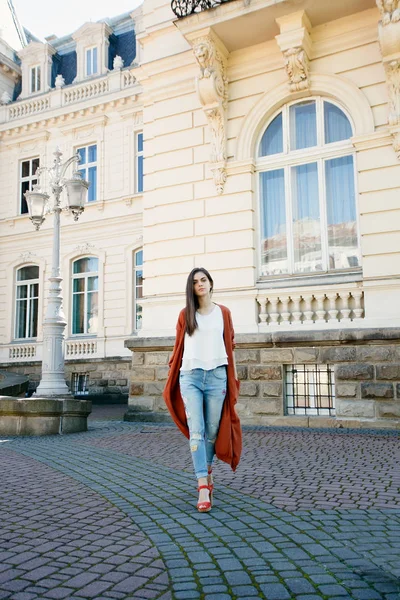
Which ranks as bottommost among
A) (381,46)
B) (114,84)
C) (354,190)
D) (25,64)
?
(354,190)

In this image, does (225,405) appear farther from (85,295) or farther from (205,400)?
(85,295)

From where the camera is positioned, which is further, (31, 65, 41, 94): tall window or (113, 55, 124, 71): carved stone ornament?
(31, 65, 41, 94): tall window

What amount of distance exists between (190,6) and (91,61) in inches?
513

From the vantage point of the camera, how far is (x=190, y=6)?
10.9 metres

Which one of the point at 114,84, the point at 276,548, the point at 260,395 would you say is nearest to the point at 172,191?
the point at 260,395

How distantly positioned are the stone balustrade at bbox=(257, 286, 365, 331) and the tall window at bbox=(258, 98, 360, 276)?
1.80ft

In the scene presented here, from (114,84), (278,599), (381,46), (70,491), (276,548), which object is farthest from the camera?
(114,84)

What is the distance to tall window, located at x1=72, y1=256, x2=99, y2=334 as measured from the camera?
2109 centimetres

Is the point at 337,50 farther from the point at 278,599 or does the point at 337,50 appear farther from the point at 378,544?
the point at 278,599

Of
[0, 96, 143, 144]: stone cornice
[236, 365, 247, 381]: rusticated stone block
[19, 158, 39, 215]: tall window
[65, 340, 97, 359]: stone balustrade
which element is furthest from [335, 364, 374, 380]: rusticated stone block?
[19, 158, 39, 215]: tall window

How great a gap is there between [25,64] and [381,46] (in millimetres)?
18899

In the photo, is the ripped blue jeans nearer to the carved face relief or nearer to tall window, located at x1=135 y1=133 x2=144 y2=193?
the carved face relief

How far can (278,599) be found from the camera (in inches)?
103

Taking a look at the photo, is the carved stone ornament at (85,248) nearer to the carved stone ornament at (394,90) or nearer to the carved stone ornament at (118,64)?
the carved stone ornament at (118,64)
